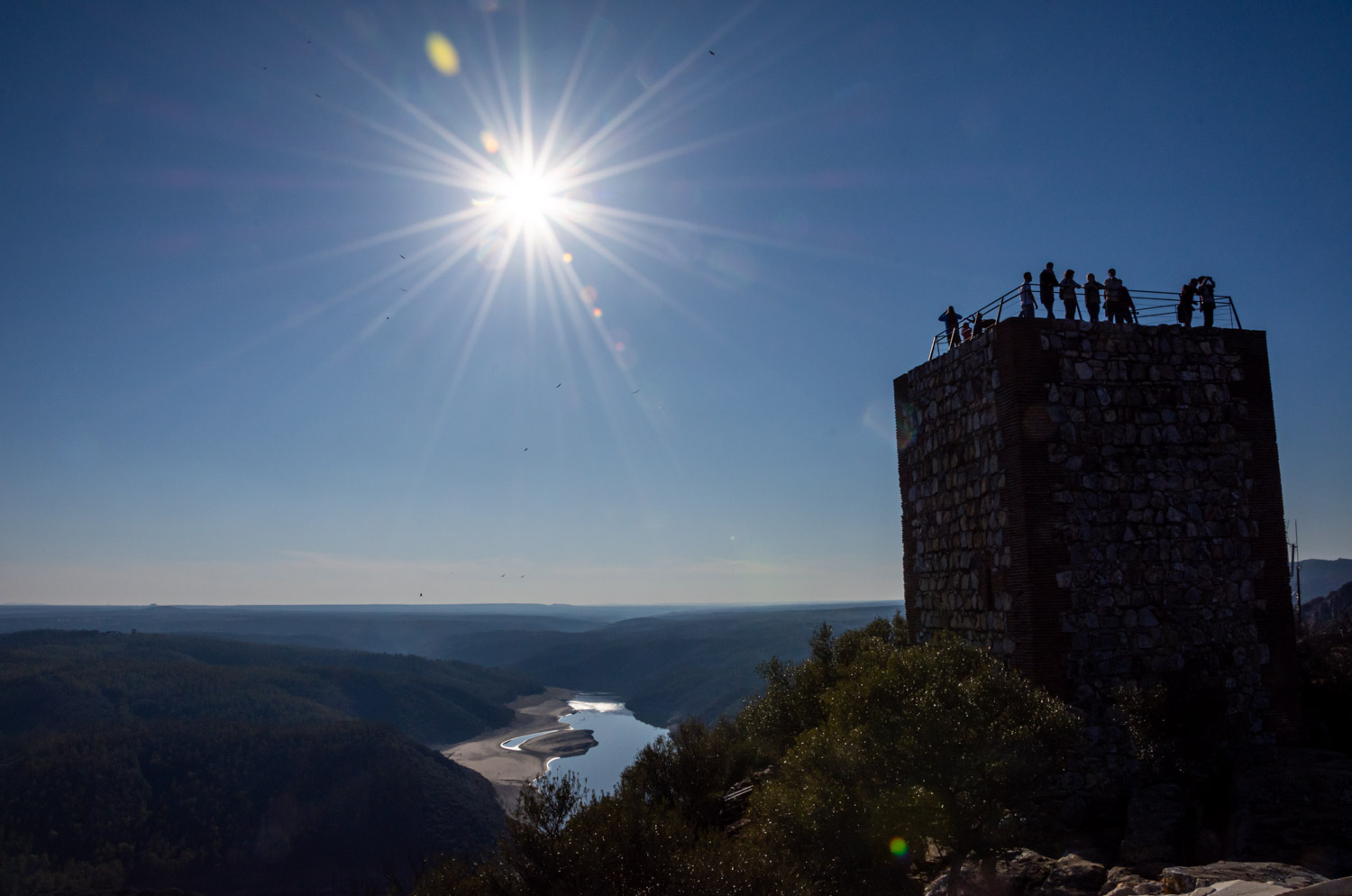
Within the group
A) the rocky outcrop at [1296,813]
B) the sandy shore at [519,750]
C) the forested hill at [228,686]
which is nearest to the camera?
the rocky outcrop at [1296,813]

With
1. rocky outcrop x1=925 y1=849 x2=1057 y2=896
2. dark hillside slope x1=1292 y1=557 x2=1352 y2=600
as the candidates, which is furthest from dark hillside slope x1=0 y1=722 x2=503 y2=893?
dark hillside slope x1=1292 y1=557 x2=1352 y2=600

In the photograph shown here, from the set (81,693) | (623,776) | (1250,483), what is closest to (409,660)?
(81,693)

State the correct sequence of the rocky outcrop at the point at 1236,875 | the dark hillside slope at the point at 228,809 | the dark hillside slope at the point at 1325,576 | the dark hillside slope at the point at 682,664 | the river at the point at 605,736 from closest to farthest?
the rocky outcrop at the point at 1236,875, the dark hillside slope at the point at 228,809, the river at the point at 605,736, the dark hillside slope at the point at 682,664, the dark hillside slope at the point at 1325,576

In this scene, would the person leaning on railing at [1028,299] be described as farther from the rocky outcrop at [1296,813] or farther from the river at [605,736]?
the river at [605,736]

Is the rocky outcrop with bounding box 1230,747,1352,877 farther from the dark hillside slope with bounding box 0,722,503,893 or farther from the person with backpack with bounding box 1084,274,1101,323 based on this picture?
the dark hillside slope with bounding box 0,722,503,893

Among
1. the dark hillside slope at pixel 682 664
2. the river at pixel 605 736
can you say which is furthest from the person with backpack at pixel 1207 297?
the dark hillside slope at pixel 682 664
